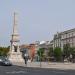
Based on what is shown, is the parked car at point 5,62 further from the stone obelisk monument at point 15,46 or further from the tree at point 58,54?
the tree at point 58,54

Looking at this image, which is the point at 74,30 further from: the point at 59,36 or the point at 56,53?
the point at 56,53

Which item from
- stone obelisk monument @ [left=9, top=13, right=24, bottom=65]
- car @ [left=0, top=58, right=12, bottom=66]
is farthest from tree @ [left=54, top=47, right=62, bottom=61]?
car @ [left=0, top=58, right=12, bottom=66]

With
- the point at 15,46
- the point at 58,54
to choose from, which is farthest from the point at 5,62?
the point at 58,54

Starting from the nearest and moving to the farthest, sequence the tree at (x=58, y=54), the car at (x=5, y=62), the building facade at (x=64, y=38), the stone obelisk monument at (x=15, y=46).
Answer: the car at (x=5, y=62)
the stone obelisk monument at (x=15, y=46)
the tree at (x=58, y=54)
the building facade at (x=64, y=38)

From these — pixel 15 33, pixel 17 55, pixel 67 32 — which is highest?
pixel 67 32

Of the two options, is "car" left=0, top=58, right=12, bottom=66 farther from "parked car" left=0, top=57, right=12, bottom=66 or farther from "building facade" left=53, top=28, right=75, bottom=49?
"building facade" left=53, top=28, right=75, bottom=49

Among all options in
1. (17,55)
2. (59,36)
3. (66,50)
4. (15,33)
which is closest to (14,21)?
(15,33)

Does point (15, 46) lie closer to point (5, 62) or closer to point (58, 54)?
point (5, 62)

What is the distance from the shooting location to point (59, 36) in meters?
176

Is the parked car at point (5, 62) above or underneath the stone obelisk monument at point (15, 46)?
underneath

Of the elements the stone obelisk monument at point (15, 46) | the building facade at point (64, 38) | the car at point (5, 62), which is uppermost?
the building facade at point (64, 38)

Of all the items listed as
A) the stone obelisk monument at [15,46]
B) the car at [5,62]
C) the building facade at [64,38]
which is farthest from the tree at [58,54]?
the car at [5,62]

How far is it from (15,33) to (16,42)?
2.08 m

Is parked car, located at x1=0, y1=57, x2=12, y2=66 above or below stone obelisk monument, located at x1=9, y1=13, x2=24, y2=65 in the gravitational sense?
below
